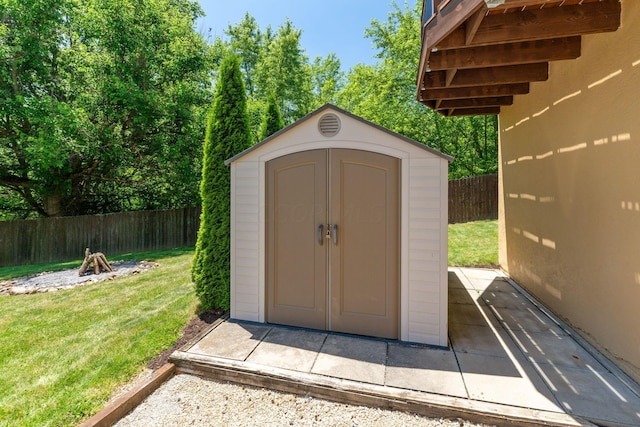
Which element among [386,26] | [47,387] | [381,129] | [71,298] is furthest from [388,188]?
[386,26]

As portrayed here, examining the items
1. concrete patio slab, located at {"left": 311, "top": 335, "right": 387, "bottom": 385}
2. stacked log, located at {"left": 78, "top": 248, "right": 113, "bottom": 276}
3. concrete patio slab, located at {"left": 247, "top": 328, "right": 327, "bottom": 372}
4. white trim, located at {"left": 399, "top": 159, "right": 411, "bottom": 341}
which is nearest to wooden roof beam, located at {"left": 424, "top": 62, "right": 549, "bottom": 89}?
white trim, located at {"left": 399, "top": 159, "right": 411, "bottom": 341}

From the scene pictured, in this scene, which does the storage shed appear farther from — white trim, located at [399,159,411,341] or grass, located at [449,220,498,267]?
grass, located at [449,220,498,267]

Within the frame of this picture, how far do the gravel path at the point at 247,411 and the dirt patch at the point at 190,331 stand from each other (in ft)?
1.17

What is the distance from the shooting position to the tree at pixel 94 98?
8.09m

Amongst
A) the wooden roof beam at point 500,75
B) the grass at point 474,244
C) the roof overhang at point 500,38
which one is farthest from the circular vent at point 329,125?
the grass at point 474,244

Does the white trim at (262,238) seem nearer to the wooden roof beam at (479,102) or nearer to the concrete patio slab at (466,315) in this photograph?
the concrete patio slab at (466,315)

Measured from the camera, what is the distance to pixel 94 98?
8.95 meters

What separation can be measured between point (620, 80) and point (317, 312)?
3.43 metres

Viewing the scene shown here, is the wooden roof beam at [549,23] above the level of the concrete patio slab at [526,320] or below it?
above

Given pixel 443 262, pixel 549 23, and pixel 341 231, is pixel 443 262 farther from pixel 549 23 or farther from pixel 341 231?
pixel 549 23

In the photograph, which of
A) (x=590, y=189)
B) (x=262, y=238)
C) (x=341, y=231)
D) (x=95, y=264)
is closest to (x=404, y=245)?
(x=341, y=231)

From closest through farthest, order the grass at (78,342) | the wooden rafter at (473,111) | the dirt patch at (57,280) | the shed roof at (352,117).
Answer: the grass at (78,342), the shed roof at (352,117), the wooden rafter at (473,111), the dirt patch at (57,280)

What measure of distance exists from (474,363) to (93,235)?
10.9 m

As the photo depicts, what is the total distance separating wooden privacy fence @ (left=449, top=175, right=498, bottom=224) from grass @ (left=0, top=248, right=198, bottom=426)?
9.30 m
